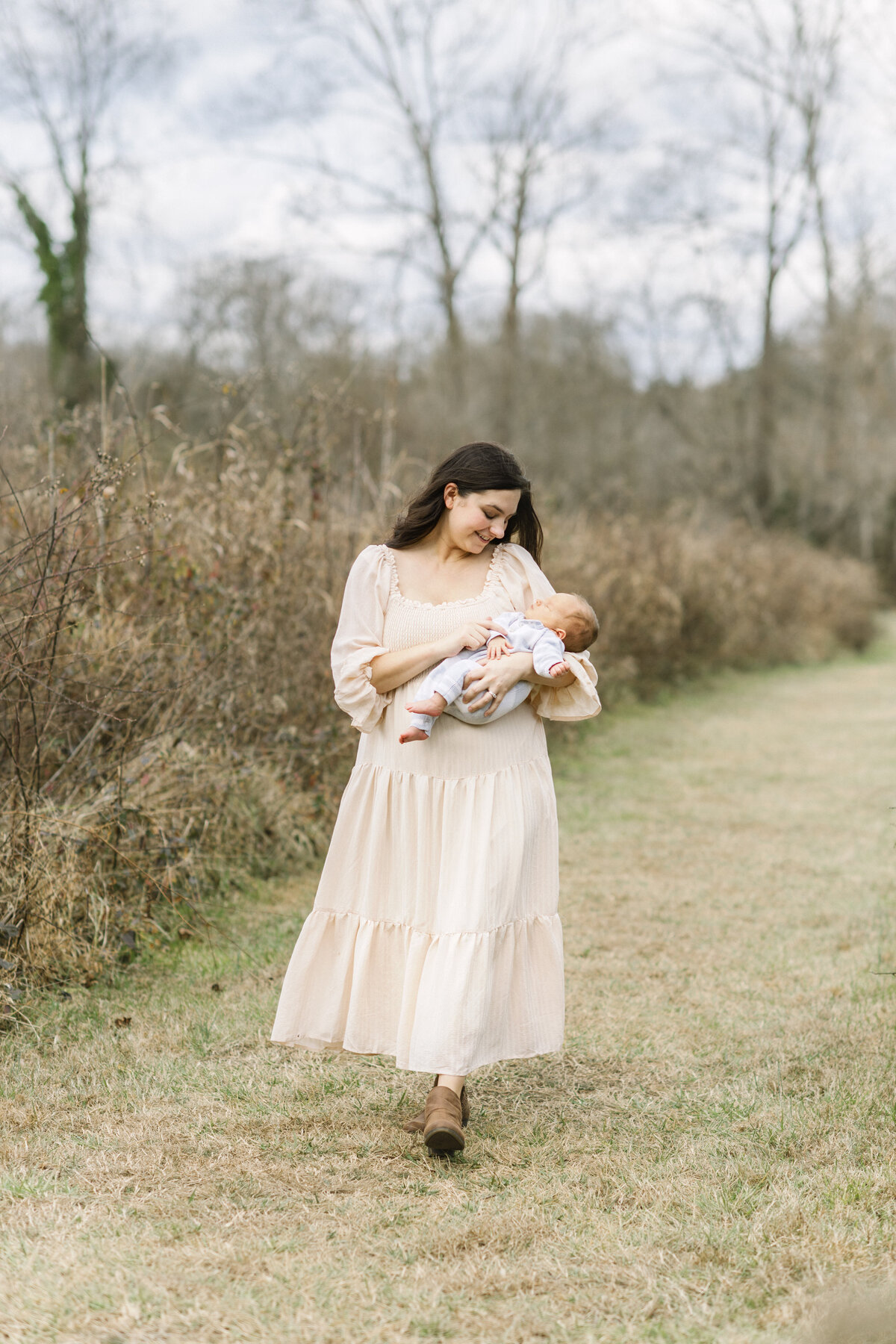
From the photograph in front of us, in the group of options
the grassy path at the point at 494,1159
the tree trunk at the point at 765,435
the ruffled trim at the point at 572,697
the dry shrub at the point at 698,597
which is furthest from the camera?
the tree trunk at the point at 765,435

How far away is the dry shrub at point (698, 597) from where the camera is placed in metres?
12.7

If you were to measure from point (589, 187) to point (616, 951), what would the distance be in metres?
18.5

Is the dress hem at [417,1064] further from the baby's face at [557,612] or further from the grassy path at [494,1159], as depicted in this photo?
the baby's face at [557,612]

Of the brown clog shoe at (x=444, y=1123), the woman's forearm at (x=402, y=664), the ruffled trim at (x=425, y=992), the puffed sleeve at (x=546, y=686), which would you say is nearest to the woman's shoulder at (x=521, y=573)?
the puffed sleeve at (x=546, y=686)

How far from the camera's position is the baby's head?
10.6ft

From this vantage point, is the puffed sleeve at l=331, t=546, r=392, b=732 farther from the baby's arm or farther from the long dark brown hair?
the baby's arm

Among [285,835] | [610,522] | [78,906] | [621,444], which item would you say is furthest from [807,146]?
[78,906]

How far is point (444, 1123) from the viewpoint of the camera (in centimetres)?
307

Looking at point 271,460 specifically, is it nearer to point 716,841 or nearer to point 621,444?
point 716,841

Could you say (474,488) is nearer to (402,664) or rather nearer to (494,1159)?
(402,664)

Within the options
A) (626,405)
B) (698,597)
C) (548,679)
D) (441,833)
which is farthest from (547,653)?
(626,405)

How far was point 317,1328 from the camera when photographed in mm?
2299

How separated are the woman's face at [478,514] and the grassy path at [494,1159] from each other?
1.61 meters

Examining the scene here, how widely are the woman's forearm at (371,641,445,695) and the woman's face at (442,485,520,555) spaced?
1.04ft
